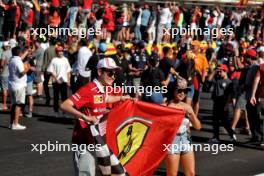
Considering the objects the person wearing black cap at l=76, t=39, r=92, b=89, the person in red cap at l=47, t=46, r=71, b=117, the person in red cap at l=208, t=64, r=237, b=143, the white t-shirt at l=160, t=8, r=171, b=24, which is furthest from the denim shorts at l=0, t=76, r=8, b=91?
the white t-shirt at l=160, t=8, r=171, b=24

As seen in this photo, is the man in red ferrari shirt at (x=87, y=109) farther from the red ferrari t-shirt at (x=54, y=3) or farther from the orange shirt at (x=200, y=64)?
the red ferrari t-shirt at (x=54, y=3)

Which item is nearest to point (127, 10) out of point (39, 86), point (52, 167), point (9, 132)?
point (39, 86)

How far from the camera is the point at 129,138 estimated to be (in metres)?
9.48

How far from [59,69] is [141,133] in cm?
810

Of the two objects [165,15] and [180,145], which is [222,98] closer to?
[180,145]

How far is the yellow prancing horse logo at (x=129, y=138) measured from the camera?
939 centimetres

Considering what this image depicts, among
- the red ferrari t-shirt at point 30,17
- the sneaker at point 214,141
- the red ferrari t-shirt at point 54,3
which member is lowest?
the sneaker at point 214,141

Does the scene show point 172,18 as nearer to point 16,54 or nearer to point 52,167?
point 16,54

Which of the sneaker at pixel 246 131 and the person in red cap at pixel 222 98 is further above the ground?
the person in red cap at pixel 222 98

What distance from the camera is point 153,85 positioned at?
52.6 feet

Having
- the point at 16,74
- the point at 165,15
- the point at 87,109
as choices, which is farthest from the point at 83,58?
the point at 165,15

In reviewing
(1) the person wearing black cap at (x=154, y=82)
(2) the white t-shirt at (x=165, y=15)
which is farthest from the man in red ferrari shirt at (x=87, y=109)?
(2) the white t-shirt at (x=165, y=15)

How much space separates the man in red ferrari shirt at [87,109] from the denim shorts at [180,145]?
1433 mm

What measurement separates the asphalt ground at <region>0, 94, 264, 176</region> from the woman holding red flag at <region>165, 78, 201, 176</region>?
202 cm
